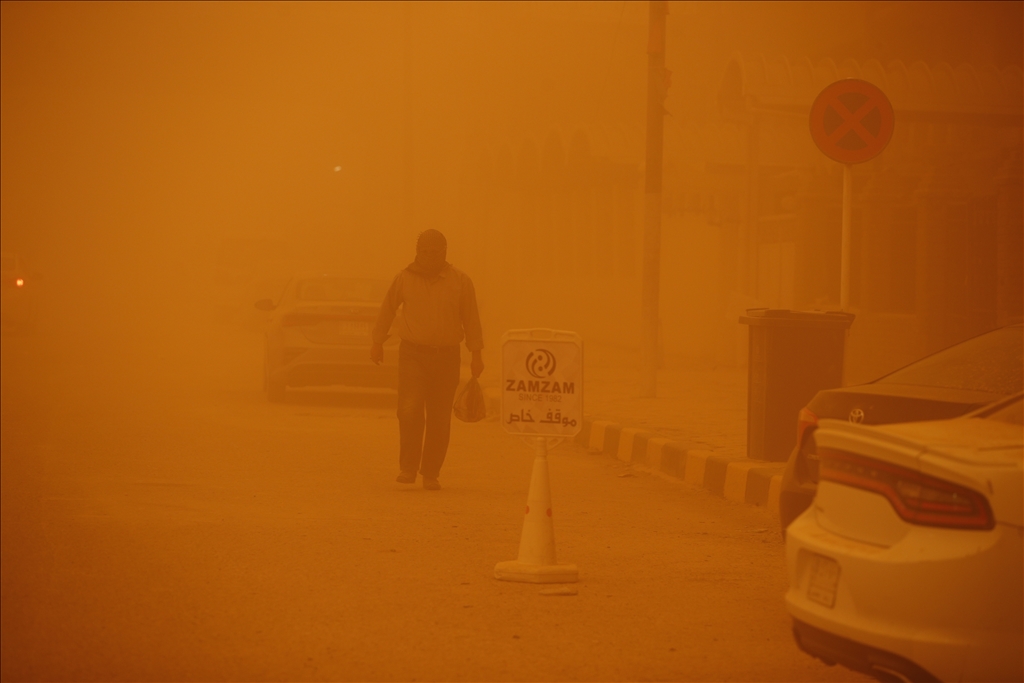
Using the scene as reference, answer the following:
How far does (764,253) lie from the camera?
758 inches

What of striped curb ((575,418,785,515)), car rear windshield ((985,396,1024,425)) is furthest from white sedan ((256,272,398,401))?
car rear windshield ((985,396,1024,425))

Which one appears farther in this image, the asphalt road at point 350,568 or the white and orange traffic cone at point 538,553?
the white and orange traffic cone at point 538,553

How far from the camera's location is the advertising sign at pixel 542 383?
6.39m

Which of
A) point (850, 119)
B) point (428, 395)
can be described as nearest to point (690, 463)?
point (428, 395)

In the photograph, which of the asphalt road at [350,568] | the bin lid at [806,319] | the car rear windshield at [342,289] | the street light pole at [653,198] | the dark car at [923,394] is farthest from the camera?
the car rear windshield at [342,289]

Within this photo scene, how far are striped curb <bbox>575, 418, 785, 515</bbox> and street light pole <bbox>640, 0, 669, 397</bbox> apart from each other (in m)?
2.09

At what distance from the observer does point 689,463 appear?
9727mm

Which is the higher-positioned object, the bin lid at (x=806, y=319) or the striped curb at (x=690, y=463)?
the bin lid at (x=806, y=319)

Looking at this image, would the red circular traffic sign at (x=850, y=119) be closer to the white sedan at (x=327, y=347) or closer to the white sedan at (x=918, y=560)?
the white sedan at (x=918, y=560)

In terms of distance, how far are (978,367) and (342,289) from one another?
983 cm

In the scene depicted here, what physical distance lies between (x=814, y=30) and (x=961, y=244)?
28.2 meters

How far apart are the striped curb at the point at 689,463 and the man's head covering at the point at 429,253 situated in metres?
1.19

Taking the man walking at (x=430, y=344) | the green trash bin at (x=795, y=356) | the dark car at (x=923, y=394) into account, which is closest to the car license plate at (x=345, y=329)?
the man walking at (x=430, y=344)

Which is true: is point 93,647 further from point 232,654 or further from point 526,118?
point 526,118
